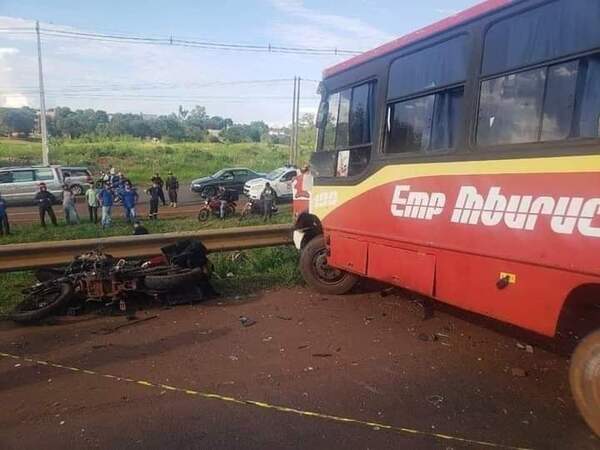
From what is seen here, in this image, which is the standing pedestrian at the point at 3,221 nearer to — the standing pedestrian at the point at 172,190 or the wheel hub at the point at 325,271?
the standing pedestrian at the point at 172,190

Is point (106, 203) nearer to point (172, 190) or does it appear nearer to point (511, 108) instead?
point (172, 190)

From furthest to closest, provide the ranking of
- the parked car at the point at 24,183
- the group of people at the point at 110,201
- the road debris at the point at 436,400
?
1. the parked car at the point at 24,183
2. the group of people at the point at 110,201
3. the road debris at the point at 436,400

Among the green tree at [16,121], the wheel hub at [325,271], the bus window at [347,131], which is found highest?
the green tree at [16,121]

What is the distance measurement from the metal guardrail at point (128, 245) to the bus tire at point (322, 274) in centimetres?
97

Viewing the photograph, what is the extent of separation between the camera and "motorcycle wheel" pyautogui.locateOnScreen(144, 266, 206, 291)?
5953mm

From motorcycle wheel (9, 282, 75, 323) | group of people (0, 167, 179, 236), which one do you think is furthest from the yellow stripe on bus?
group of people (0, 167, 179, 236)

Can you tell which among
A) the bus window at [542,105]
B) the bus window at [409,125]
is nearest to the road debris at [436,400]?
the bus window at [542,105]

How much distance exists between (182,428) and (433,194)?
2.91m

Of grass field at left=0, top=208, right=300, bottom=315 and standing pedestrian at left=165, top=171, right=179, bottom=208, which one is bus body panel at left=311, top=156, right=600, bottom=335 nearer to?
grass field at left=0, top=208, right=300, bottom=315

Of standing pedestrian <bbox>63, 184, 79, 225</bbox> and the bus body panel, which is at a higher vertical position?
the bus body panel

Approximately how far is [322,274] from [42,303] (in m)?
3.38

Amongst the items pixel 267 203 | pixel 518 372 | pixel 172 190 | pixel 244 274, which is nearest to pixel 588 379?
pixel 518 372

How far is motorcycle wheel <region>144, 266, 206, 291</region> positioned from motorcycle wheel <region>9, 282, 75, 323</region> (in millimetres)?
847

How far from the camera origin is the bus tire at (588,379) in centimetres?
338
